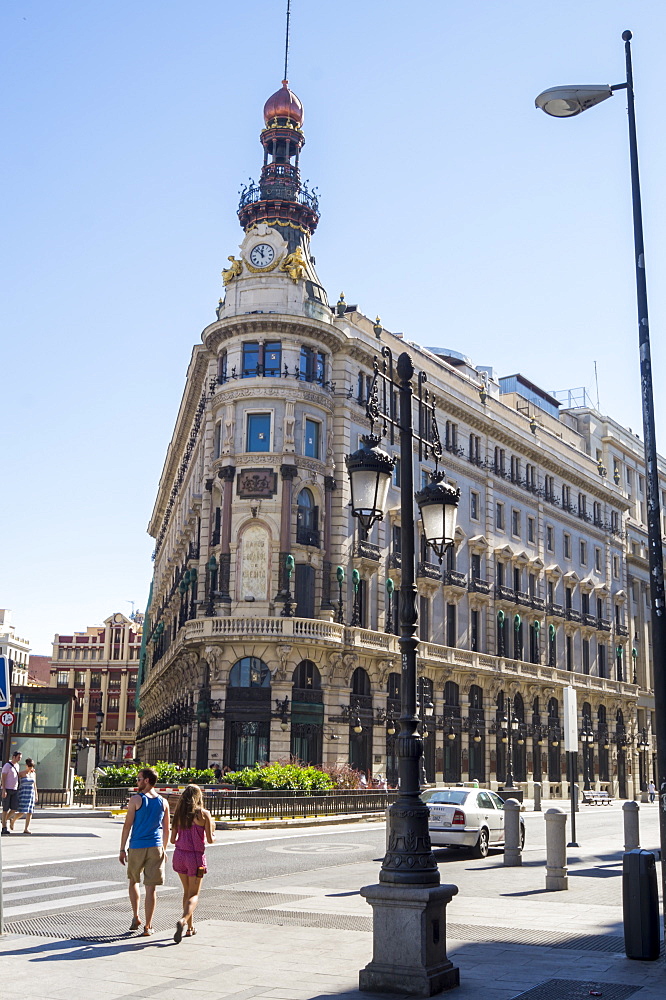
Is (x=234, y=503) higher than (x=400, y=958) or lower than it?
higher

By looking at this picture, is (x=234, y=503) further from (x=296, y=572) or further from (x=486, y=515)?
(x=486, y=515)

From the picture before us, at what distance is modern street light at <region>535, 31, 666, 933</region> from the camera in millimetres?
11695

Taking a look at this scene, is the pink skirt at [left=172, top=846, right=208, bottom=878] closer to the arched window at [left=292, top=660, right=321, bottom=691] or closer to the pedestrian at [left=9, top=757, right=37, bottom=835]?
the pedestrian at [left=9, top=757, right=37, bottom=835]

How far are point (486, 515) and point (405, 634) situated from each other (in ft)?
164

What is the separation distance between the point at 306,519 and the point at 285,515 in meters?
1.54

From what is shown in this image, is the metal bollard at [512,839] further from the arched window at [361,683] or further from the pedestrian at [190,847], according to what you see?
the arched window at [361,683]

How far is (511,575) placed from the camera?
62.2m

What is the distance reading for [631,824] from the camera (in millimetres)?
21250

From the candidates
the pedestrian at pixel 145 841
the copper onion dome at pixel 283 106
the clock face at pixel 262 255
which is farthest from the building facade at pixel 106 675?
the pedestrian at pixel 145 841

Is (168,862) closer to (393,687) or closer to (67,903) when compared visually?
(67,903)

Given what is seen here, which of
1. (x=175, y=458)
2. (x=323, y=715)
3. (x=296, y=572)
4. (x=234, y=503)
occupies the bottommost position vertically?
(x=323, y=715)

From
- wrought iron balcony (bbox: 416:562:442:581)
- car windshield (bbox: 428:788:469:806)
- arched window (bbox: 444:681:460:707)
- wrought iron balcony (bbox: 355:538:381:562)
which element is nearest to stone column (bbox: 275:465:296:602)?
wrought iron balcony (bbox: 355:538:381:562)

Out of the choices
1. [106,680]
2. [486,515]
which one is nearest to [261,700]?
[486,515]

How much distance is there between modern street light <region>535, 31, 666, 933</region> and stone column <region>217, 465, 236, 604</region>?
33.4 metres
